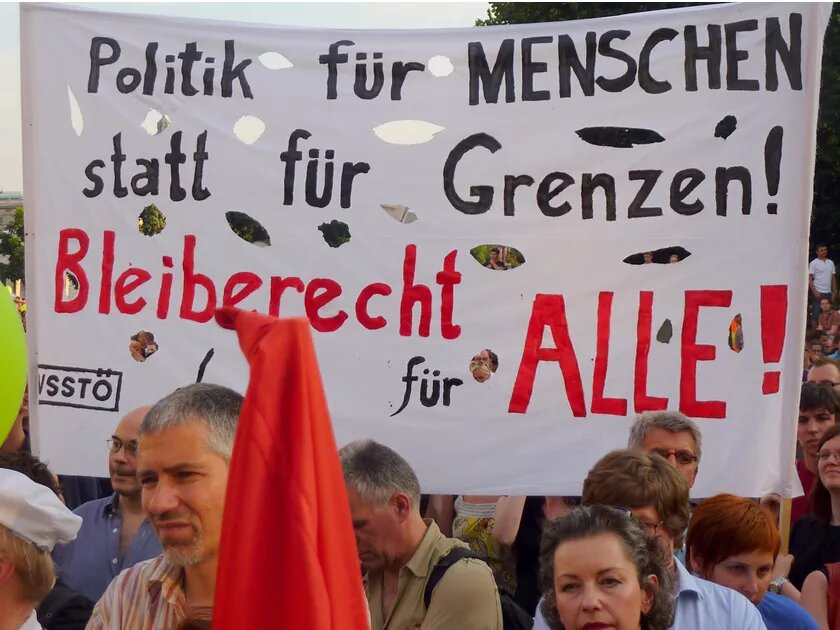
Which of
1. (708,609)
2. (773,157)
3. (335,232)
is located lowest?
(708,609)

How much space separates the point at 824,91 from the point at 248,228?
20577mm

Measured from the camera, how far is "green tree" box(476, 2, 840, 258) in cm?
2328

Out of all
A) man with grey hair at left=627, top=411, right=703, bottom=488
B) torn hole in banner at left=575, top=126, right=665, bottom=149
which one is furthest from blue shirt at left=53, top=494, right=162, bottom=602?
torn hole in banner at left=575, top=126, right=665, bottom=149

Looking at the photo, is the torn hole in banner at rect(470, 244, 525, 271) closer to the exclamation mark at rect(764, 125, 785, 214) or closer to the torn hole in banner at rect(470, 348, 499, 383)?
the torn hole in banner at rect(470, 348, 499, 383)

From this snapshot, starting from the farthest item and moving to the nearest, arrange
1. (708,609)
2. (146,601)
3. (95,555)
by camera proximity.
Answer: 1. (95,555)
2. (708,609)
3. (146,601)

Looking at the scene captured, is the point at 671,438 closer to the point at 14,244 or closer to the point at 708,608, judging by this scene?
the point at 708,608

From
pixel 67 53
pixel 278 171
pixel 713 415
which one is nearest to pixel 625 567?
pixel 713 415

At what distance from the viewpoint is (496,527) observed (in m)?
4.67

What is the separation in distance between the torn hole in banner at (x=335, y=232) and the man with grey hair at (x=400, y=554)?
122 cm

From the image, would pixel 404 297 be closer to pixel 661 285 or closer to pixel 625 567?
pixel 661 285

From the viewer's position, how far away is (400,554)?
3.55 metres

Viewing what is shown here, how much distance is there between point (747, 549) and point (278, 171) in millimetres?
2263

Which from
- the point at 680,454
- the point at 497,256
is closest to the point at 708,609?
the point at 680,454

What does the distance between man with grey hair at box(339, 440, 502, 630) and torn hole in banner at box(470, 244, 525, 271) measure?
1.20m
